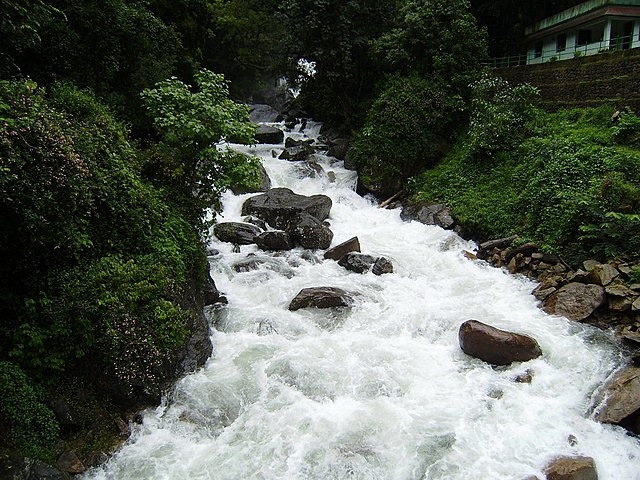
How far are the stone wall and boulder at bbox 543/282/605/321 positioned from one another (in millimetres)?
8985

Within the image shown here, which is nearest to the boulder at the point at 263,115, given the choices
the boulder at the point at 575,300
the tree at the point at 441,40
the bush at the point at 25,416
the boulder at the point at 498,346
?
the tree at the point at 441,40

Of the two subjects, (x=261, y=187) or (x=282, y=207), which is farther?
(x=261, y=187)

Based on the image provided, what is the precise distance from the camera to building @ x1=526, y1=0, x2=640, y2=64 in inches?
816

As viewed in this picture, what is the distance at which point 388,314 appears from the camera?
10219 millimetres

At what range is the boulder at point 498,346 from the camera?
8.30 meters

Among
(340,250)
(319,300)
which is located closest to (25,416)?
(319,300)

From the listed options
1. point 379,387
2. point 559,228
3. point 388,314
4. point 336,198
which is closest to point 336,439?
point 379,387

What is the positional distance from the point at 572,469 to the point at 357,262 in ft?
24.2

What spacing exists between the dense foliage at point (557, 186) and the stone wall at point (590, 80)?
40.0 inches

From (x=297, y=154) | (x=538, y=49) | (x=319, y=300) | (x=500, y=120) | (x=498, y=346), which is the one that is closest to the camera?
(x=498, y=346)

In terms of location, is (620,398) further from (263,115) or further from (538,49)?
(263,115)

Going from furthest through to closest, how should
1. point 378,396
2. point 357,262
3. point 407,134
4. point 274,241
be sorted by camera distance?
point 407,134 < point 274,241 < point 357,262 < point 378,396

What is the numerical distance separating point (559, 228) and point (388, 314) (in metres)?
5.42

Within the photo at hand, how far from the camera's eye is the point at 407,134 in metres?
18.5
